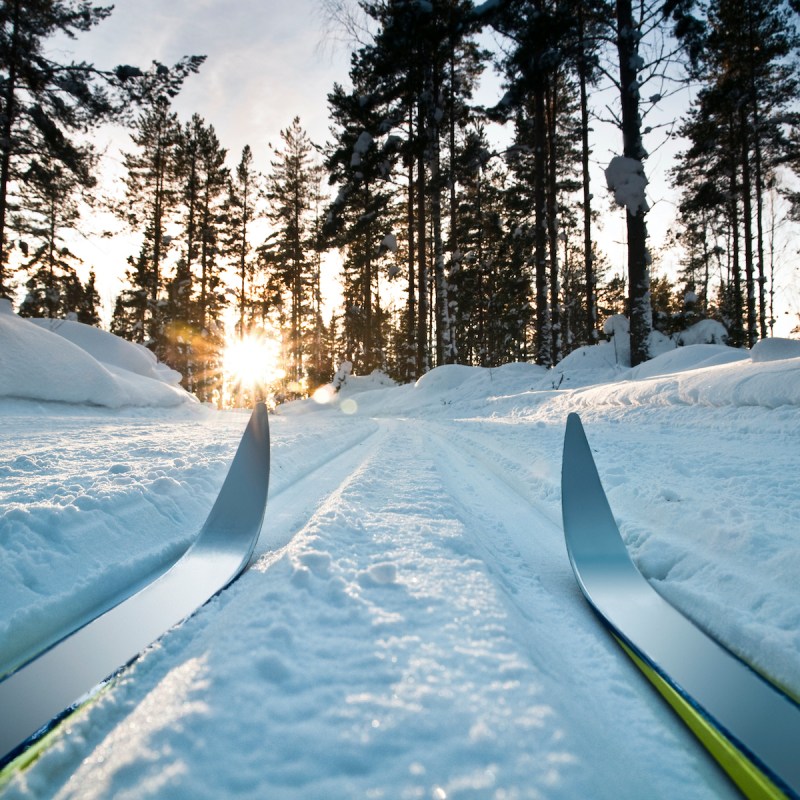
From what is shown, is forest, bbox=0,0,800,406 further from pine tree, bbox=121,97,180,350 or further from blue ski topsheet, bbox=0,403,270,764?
blue ski topsheet, bbox=0,403,270,764

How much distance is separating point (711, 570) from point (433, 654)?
1.22 metres

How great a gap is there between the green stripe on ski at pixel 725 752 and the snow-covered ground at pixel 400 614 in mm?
33

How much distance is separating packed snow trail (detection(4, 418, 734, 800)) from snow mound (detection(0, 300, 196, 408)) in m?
7.16

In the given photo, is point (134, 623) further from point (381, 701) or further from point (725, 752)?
point (725, 752)

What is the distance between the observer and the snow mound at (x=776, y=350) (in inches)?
173

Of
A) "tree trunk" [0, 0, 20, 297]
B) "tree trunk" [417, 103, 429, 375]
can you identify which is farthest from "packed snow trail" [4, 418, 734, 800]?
"tree trunk" [0, 0, 20, 297]

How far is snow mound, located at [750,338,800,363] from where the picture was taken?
4.39 m

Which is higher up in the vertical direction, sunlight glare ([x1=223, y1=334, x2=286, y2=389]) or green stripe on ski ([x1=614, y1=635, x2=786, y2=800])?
sunlight glare ([x1=223, y1=334, x2=286, y2=389])

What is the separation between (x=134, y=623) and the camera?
1240mm

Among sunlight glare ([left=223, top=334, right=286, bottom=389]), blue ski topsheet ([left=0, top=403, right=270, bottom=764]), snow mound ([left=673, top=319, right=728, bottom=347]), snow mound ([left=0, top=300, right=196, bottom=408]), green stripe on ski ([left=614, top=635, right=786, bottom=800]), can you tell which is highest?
sunlight glare ([left=223, top=334, right=286, bottom=389])

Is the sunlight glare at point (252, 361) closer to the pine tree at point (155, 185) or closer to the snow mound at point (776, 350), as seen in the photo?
the pine tree at point (155, 185)

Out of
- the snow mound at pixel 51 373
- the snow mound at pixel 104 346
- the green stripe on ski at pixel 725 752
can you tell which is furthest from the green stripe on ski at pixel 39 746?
the snow mound at pixel 104 346

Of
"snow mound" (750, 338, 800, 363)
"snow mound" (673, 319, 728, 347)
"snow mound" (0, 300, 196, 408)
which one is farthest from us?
"snow mound" (673, 319, 728, 347)

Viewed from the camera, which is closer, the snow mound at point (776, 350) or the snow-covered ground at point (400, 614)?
the snow-covered ground at point (400, 614)
